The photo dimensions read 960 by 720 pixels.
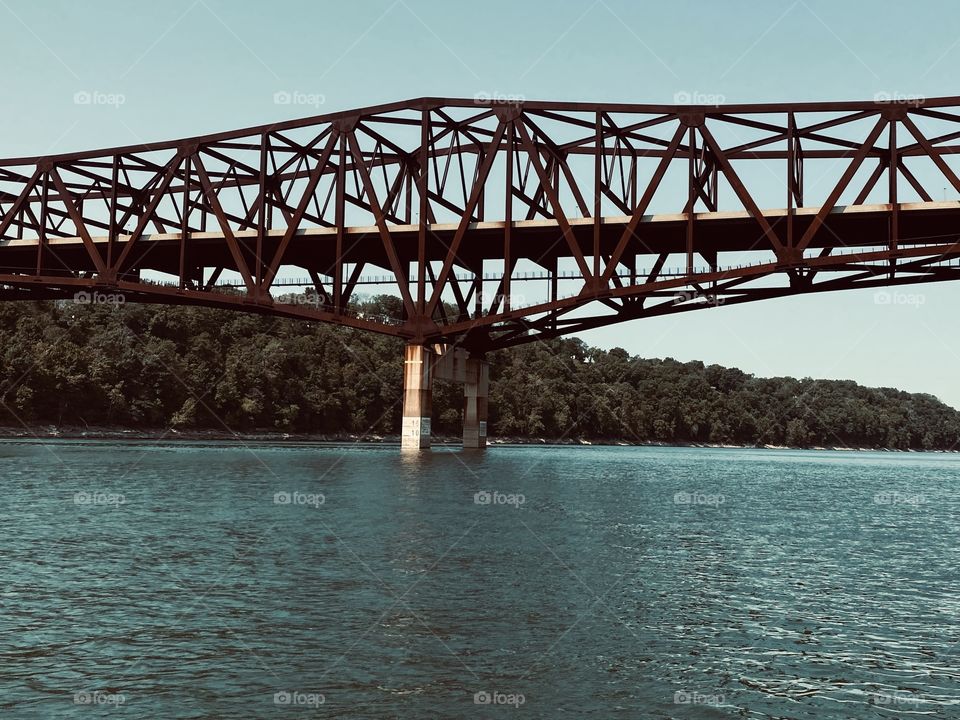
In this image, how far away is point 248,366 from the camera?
141 meters

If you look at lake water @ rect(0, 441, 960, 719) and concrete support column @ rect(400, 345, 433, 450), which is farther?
concrete support column @ rect(400, 345, 433, 450)

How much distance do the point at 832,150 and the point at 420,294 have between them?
105ft

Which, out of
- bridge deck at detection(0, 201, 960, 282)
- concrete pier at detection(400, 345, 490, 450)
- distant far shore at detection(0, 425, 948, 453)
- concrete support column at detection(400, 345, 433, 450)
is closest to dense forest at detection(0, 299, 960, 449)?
distant far shore at detection(0, 425, 948, 453)

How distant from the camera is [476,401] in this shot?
9456 cm

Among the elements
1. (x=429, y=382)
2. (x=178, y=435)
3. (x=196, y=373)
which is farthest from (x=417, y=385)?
(x=196, y=373)

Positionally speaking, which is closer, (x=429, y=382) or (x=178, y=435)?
(x=429, y=382)

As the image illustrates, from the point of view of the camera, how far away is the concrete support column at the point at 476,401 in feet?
300

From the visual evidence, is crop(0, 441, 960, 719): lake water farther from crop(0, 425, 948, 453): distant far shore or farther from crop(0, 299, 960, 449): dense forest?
crop(0, 299, 960, 449): dense forest

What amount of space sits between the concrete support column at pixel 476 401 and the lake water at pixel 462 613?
2140 inches

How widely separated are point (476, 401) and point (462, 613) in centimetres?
7741

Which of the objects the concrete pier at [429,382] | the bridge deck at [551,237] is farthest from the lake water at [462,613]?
the concrete pier at [429,382]

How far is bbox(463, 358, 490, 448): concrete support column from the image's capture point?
91.4 metres

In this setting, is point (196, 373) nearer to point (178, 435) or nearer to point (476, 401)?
point (178, 435)

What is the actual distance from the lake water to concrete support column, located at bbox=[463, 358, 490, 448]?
2140 inches
